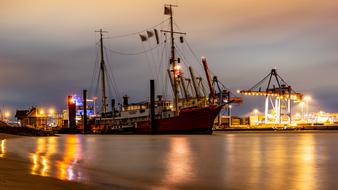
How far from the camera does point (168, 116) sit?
85375mm

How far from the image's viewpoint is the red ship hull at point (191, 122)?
81.1 meters

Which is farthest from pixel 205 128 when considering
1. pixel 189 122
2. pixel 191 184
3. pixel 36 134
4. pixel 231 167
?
pixel 191 184

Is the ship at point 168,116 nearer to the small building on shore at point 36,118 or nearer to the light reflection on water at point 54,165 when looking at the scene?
the light reflection on water at point 54,165

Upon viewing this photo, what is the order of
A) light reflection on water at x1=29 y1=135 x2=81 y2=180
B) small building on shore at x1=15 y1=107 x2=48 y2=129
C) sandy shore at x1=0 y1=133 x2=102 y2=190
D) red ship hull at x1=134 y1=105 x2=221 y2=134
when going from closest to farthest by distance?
sandy shore at x1=0 y1=133 x2=102 y2=190 < light reflection on water at x1=29 y1=135 x2=81 y2=180 < red ship hull at x1=134 y1=105 x2=221 y2=134 < small building on shore at x1=15 y1=107 x2=48 y2=129

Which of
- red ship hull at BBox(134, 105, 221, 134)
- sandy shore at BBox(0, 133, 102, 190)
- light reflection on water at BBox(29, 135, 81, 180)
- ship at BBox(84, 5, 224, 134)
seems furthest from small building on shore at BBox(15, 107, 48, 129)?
Result: sandy shore at BBox(0, 133, 102, 190)

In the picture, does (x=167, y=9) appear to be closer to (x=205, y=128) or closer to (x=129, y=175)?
(x=205, y=128)

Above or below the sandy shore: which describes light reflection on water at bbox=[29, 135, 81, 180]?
below

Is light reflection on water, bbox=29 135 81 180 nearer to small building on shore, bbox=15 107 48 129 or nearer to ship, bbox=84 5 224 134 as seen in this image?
ship, bbox=84 5 224 134

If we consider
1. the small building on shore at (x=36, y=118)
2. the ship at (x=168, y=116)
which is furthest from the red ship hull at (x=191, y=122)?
the small building on shore at (x=36, y=118)

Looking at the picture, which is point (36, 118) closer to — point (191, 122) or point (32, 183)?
point (191, 122)

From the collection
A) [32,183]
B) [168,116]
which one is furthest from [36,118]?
[32,183]

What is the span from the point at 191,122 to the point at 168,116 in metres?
5.34

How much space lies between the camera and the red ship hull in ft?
266

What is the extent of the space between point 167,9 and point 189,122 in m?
23.2
